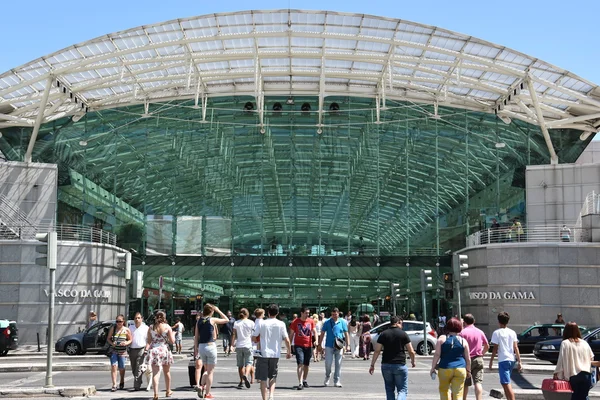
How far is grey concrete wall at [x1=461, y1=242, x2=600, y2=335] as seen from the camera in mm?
35125

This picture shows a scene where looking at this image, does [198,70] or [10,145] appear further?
[10,145]

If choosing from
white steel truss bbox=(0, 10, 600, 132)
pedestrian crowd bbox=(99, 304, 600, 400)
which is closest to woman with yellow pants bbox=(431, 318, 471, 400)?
pedestrian crowd bbox=(99, 304, 600, 400)

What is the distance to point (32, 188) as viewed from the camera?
41531mm

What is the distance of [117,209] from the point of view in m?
43.2

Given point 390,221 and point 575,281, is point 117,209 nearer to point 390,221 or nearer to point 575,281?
point 390,221

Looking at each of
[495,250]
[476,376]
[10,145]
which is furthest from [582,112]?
[476,376]

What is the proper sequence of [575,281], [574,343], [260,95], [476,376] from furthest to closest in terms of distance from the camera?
[260,95], [575,281], [476,376], [574,343]

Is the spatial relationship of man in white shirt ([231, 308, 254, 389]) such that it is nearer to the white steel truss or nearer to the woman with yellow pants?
the woman with yellow pants

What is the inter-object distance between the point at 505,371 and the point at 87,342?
20651mm

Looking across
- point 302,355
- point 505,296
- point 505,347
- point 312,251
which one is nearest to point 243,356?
point 302,355

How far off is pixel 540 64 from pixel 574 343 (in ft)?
96.8

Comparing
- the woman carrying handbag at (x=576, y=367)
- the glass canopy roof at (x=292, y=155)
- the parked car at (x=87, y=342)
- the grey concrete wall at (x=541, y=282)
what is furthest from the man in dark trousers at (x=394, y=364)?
the glass canopy roof at (x=292, y=155)

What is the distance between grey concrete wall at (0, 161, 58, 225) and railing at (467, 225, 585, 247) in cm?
2013

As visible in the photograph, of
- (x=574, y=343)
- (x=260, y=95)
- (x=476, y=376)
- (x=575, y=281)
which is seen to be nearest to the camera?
(x=574, y=343)
